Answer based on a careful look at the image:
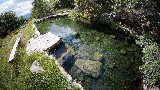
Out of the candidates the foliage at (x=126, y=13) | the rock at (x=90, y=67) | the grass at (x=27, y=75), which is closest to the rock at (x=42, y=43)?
the grass at (x=27, y=75)

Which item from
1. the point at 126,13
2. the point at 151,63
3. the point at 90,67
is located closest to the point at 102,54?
the point at 90,67

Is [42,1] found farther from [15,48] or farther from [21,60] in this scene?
[21,60]

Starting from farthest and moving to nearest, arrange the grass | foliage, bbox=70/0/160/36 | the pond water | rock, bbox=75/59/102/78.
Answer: foliage, bbox=70/0/160/36, rock, bbox=75/59/102/78, the pond water, the grass

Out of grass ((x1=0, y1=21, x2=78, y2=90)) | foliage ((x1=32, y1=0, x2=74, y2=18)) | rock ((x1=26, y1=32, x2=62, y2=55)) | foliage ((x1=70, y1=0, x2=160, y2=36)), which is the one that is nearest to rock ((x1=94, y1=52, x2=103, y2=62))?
grass ((x1=0, y1=21, x2=78, y2=90))

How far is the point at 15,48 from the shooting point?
105 ft

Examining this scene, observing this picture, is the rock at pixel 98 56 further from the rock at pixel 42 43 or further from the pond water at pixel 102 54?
the rock at pixel 42 43

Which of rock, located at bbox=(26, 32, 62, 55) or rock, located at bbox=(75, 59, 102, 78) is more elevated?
rock, located at bbox=(75, 59, 102, 78)

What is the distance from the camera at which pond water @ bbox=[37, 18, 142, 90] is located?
77.6ft

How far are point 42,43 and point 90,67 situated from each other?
852cm

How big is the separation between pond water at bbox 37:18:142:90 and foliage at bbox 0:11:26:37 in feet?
35.0

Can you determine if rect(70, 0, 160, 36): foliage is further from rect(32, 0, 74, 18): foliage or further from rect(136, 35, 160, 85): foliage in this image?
rect(32, 0, 74, 18): foliage

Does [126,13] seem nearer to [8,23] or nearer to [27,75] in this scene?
[27,75]

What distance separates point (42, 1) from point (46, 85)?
2644 centimetres

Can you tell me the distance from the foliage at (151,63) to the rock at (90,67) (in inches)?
179
